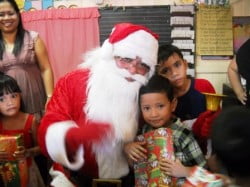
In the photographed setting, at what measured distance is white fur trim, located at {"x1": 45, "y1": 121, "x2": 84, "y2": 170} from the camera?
1.48m

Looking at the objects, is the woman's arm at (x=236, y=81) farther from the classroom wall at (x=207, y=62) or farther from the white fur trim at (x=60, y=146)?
the classroom wall at (x=207, y=62)

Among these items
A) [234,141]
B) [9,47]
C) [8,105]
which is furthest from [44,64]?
[234,141]

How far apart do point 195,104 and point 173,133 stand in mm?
356

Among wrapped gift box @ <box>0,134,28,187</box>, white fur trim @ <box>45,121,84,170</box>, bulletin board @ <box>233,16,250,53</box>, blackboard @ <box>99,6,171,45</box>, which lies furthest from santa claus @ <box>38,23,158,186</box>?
Answer: bulletin board @ <box>233,16,250,53</box>

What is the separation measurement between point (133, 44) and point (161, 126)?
0.40 m

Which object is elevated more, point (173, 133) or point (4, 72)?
point (4, 72)

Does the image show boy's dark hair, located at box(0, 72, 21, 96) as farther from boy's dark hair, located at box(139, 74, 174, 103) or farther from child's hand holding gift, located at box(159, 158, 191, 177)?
child's hand holding gift, located at box(159, 158, 191, 177)

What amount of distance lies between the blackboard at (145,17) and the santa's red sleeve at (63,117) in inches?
86.7

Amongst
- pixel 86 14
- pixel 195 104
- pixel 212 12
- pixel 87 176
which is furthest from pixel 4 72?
pixel 212 12

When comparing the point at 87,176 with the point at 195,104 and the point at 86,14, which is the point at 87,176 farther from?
the point at 86,14

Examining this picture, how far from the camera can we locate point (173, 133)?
1.58 meters

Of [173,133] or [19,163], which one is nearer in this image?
[173,133]

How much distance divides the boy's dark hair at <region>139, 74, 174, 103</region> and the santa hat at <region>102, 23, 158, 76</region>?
0.16 feet

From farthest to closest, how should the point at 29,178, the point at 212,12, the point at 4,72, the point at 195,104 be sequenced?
the point at 212,12 → the point at 4,72 → the point at 29,178 → the point at 195,104
